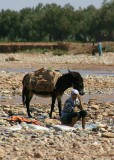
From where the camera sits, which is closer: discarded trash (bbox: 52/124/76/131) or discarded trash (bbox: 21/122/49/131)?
discarded trash (bbox: 52/124/76/131)

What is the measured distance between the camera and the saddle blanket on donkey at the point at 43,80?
54.4ft

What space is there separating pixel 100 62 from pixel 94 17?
149ft

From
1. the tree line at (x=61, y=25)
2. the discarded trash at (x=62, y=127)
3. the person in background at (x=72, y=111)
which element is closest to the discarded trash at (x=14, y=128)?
the discarded trash at (x=62, y=127)

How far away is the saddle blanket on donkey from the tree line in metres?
74.6

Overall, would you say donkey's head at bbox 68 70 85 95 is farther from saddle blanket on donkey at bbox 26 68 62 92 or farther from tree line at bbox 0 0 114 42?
tree line at bbox 0 0 114 42

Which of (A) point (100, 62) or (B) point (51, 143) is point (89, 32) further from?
(B) point (51, 143)

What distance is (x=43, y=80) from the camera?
16578 mm

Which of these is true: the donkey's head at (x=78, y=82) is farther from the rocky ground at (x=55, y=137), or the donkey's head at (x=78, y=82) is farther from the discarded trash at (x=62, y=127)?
the discarded trash at (x=62, y=127)

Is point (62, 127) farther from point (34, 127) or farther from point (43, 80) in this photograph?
point (43, 80)

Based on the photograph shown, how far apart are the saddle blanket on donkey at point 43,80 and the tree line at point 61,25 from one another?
74.6 metres

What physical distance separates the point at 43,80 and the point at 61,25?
77.5 meters

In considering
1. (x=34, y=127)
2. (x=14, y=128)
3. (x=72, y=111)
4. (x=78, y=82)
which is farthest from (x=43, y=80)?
(x=14, y=128)

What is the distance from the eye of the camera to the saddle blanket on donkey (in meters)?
16.6

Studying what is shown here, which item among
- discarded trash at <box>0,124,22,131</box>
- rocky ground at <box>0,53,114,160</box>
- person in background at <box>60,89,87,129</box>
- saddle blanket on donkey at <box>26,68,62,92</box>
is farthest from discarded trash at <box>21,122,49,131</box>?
saddle blanket on donkey at <box>26,68,62,92</box>
